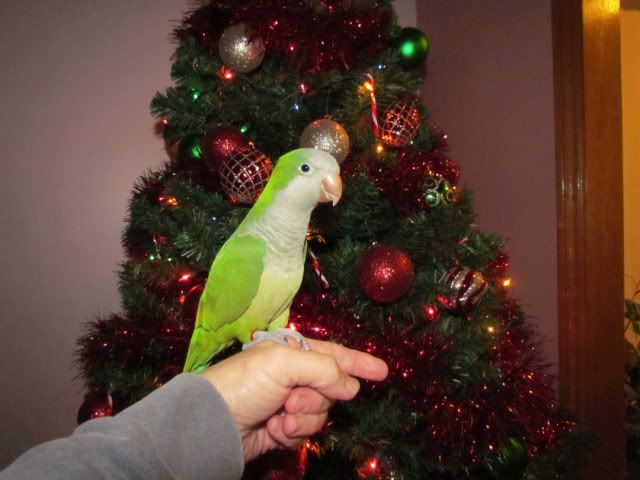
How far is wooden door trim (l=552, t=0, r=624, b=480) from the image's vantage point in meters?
1.13

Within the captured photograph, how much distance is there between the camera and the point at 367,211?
3.01 feet

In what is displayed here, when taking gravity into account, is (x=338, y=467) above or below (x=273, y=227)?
below

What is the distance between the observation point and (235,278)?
0.74m

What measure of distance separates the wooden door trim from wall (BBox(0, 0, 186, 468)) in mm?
1426

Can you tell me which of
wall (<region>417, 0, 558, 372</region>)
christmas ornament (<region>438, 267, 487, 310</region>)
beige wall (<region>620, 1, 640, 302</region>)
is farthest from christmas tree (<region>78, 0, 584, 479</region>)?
beige wall (<region>620, 1, 640, 302</region>)

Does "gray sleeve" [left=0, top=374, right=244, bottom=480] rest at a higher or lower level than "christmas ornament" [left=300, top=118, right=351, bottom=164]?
lower

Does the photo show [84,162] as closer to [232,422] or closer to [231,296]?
[231,296]

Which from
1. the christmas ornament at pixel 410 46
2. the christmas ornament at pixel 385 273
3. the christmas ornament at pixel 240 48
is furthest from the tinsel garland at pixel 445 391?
the christmas ornament at pixel 410 46

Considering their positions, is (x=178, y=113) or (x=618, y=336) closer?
(x=178, y=113)

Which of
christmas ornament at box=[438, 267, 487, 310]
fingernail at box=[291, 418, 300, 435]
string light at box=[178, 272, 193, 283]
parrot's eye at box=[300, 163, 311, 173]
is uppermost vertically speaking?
parrot's eye at box=[300, 163, 311, 173]

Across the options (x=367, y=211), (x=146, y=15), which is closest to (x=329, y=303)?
(x=367, y=211)

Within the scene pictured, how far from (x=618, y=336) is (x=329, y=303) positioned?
100 centimetres

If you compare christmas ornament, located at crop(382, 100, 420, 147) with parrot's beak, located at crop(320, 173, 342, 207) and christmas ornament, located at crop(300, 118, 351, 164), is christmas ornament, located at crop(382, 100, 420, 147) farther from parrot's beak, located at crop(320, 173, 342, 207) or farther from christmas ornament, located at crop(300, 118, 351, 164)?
parrot's beak, located at crop(320, 173, 342, 207)

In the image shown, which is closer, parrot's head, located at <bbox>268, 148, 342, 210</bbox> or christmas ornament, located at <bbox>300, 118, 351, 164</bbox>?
parrot's head, located at <bbox>268, 148, 342, 210</bbox>
